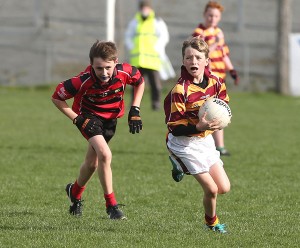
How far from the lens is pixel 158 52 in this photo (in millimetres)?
19453

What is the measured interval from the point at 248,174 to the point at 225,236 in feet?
13.2

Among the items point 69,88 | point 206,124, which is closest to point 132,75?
point 69,88

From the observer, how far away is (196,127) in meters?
7.10

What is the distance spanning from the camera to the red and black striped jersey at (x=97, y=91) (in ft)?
25.6

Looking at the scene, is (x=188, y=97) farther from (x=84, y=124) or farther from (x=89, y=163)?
(x=89, y=163)

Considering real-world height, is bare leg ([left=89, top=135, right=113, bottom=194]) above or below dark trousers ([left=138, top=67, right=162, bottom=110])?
above

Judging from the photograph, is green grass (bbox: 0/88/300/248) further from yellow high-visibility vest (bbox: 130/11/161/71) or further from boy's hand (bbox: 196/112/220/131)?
yellow high-visibility vest (bbox: 130/11/161/71)

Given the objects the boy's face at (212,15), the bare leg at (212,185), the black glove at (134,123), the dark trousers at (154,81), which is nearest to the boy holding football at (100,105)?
the black glove at (134,123)

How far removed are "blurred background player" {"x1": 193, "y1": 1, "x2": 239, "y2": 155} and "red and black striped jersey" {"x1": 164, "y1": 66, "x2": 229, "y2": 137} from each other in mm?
5020

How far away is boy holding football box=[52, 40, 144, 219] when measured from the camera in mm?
7654

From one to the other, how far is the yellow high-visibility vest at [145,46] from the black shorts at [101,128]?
11.3 meters

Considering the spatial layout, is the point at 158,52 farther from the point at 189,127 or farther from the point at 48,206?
the point at 189,127

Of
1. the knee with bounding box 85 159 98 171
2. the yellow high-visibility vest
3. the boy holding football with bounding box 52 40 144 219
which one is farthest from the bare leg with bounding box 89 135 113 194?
the yellow high-visibility vest

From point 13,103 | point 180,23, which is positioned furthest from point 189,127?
point 180,23
